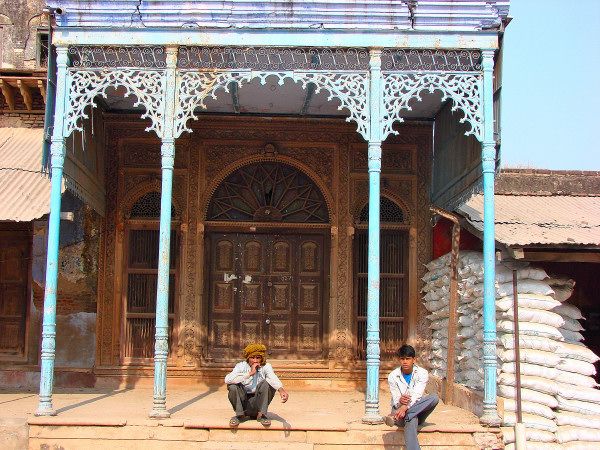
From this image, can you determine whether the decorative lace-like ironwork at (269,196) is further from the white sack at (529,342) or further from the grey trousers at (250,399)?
the grey trousers at (250,399)

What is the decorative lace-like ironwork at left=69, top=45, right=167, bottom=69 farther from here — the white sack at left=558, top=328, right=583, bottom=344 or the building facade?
the white sack at left=558, top=328, right=583, bottom=344

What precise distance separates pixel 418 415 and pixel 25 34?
916 cm

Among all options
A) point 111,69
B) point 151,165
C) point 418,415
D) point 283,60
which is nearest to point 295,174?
point 151,165

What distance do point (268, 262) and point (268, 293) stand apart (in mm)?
468

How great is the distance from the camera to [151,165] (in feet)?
38.2

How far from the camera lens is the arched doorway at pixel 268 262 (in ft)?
38.0

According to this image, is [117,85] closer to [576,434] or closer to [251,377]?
[251,377]

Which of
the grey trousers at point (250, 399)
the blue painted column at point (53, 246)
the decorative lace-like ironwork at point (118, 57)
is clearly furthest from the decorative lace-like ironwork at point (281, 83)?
the grey trousers at point (250, 399)

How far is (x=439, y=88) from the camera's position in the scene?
29.0ft

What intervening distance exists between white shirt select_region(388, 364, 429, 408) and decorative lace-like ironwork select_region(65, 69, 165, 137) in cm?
375

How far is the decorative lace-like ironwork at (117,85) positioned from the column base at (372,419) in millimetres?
3845

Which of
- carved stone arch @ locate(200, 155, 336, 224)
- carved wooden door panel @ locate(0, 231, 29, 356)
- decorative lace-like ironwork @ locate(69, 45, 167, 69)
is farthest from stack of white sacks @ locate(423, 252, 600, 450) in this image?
carved wooden door panel @ locate(0, 231, 29, 356)

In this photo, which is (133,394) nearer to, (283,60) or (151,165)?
A: (151,165)

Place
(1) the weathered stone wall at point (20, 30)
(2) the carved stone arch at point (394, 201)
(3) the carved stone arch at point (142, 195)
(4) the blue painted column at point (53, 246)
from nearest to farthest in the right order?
(4) the blue painted column at point (53, 246)
(3) the carved stone arch at point (142, 195)
(2) the carved stone arch at point (394, 201)
(1) the weathered stone wall at point (20, 30)
